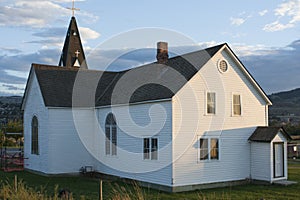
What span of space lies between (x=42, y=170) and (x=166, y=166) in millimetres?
9997

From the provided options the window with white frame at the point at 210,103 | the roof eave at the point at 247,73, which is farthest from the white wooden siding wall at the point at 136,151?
the roof eave at the point at 247,73

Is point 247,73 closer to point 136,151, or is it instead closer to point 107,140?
point 136,151

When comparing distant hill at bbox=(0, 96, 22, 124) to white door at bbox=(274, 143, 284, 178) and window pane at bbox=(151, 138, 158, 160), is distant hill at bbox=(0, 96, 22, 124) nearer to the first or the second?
window pane at bbox=(151, 138, 158, 160)

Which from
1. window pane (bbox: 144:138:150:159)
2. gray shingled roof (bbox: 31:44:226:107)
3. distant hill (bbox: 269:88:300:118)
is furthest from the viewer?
distant hill (bbox: 269:88:300:118)

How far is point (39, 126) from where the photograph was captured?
90.5ft

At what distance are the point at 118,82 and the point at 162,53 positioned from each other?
14.3 feet

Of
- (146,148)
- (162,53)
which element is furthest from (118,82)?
(146,148)

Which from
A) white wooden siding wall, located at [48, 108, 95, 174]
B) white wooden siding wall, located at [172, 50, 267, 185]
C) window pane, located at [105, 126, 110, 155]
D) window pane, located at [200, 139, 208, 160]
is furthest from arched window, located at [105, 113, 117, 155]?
window pane, located at [200, 139, 208, 160]

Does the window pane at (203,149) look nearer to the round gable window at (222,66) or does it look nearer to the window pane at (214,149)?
the window pane at (214,149)

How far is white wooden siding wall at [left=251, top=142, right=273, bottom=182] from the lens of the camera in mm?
21953

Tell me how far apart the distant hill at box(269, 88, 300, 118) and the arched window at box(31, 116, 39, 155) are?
4827 cm

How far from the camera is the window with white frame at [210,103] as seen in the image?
70.7 ft

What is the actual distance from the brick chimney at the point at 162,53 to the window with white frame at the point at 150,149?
573 centimetres

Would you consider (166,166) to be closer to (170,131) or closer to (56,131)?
(170,131)
